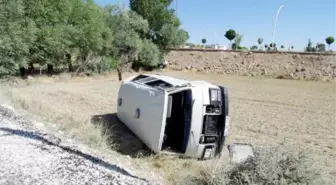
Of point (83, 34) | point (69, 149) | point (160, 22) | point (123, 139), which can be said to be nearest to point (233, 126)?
point (123, 139)

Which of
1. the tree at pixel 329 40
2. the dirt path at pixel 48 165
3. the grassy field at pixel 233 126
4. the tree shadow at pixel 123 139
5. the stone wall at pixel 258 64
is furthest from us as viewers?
the tree at pixel 329 40

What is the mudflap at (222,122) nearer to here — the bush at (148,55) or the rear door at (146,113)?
the rear door at (146,113)

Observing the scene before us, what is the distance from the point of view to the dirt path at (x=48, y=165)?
4.54 m

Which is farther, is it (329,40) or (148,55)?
(329,40)

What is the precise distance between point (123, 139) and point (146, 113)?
5.94 feet

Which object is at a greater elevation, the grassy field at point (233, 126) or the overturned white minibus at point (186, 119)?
the overturned white minibus at point (186, 119)

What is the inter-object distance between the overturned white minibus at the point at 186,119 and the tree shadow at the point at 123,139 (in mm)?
326

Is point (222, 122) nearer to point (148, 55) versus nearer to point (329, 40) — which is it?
point (148, 55)

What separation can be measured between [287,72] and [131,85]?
40447 mm

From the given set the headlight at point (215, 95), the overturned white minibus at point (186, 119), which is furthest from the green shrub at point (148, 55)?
the headlight at point (215, 95)

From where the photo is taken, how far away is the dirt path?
4543 millimetres

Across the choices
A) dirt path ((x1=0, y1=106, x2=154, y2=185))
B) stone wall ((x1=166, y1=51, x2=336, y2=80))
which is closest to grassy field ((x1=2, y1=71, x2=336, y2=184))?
dirt path ((x1=0, y1=106, x2=154, y2=185))

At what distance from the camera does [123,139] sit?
10820 millimetres

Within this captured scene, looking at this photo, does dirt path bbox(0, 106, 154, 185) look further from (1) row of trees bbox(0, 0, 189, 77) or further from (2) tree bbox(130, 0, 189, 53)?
(2) tree bbox(130, 0, 189, 53)
